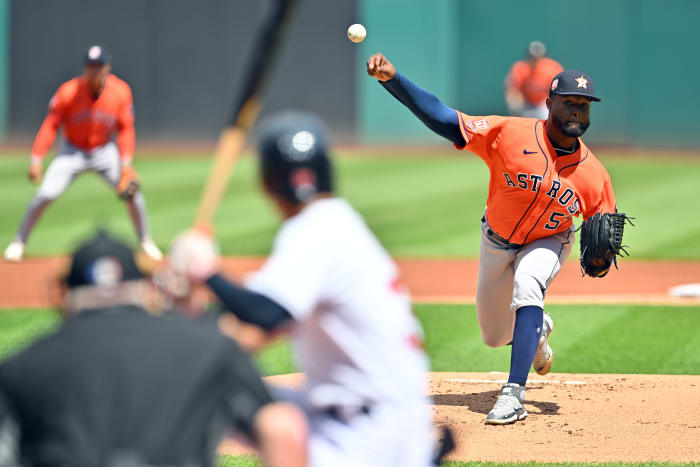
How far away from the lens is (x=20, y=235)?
37.2 feet

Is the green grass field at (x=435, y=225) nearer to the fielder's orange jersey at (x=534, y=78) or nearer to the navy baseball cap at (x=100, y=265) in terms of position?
the navy baseball cap at (x=100, y=265)

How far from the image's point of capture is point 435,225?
14711 mm

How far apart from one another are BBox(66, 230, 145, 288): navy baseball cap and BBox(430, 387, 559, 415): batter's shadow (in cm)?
385

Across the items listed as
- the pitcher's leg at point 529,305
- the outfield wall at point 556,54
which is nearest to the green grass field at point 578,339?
the pitcher's leg at point 529,305

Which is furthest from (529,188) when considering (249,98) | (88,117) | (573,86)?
(88,117)

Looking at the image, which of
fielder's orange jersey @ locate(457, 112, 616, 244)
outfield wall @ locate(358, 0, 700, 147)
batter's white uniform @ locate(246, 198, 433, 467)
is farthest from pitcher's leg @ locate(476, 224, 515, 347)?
outfield wall @ locate(358, 0, 700, 147)

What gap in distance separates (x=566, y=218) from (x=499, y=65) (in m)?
19.0

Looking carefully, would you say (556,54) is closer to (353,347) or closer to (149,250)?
(149,250)

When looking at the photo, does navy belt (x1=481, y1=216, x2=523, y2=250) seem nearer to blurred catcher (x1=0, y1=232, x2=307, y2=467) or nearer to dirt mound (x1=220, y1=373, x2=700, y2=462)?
dirt mound (x1=220, y1=373, x2=700, y2=462)

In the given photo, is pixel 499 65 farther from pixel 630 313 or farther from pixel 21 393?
pixel 21 393

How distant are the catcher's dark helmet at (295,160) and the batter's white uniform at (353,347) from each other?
0.19ft

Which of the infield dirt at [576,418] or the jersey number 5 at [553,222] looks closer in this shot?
the infield dirt at [576,418]

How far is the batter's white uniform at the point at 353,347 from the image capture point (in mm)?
2980

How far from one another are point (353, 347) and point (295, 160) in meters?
0.54
